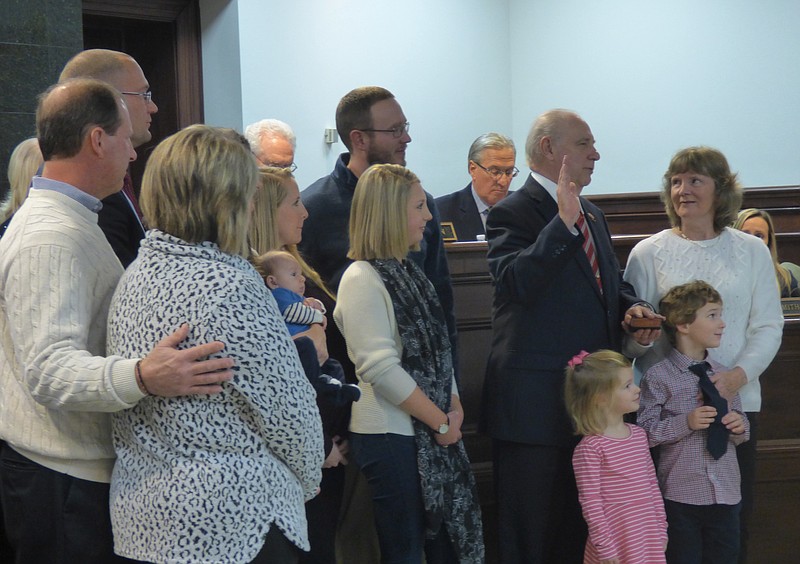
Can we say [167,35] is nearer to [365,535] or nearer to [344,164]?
[344,164]

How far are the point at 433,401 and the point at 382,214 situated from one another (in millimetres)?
537

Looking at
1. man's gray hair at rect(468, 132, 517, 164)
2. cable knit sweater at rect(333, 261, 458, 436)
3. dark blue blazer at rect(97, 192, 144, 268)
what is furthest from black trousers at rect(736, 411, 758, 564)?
man's gray hair at rect(468, 132, 517, 164)

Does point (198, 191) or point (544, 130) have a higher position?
point (544, 130)

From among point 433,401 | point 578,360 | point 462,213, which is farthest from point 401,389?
point 462,213

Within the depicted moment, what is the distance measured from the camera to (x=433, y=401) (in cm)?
277

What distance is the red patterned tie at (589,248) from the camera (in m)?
3.09

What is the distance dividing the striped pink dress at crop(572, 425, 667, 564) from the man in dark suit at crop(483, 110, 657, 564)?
4.9 inches

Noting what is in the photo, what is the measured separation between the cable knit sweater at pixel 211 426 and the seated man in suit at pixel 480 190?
358 centimetres

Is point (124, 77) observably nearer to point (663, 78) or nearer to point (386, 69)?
point (386, 69)

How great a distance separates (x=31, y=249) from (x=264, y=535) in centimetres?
69

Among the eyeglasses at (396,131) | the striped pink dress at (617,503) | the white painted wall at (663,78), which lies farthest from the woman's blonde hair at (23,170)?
the white painted wall at (663,78)

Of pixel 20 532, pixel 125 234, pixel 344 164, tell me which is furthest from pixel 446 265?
pixel 20 532

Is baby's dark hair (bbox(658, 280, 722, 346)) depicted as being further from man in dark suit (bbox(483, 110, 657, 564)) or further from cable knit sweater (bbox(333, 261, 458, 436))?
cable knit sweater (bbox(333, 261, 458, 436))

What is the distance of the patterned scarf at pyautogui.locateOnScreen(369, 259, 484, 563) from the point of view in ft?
8.95
